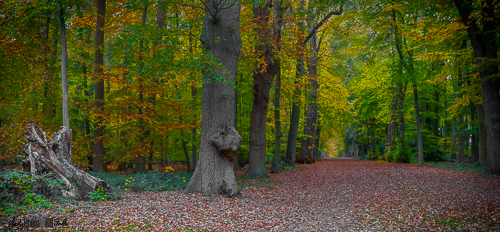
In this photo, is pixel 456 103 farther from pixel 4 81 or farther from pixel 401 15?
pixel 4 81

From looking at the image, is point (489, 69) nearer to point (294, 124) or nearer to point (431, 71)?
point (431, 71)

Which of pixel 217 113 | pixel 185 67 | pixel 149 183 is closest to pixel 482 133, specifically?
pixel 217 113

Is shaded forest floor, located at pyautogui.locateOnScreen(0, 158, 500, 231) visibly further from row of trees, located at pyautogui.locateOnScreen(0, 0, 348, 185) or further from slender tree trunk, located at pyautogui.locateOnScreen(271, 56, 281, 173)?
slender tree trunk, located at pyautogui.locateOnScreen(271, 56, 281, 173)

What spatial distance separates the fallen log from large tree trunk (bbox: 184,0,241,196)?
7.18 ft

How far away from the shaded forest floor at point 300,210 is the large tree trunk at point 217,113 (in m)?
0.43

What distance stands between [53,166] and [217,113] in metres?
3.71

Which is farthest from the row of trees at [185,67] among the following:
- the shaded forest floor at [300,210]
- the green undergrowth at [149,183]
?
the shaded forest floor at [300,210]

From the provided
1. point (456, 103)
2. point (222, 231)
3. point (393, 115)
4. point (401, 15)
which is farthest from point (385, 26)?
point (222, 231)

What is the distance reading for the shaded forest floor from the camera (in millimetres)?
4957

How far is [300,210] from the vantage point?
6.68m

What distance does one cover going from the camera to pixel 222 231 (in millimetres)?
4809

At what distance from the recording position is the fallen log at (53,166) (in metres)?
6.11

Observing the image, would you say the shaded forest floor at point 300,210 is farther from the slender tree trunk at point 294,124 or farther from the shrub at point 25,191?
the slender tree trunk at point 294,124

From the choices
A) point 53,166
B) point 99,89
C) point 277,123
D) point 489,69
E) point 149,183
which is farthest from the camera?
point 277,123
